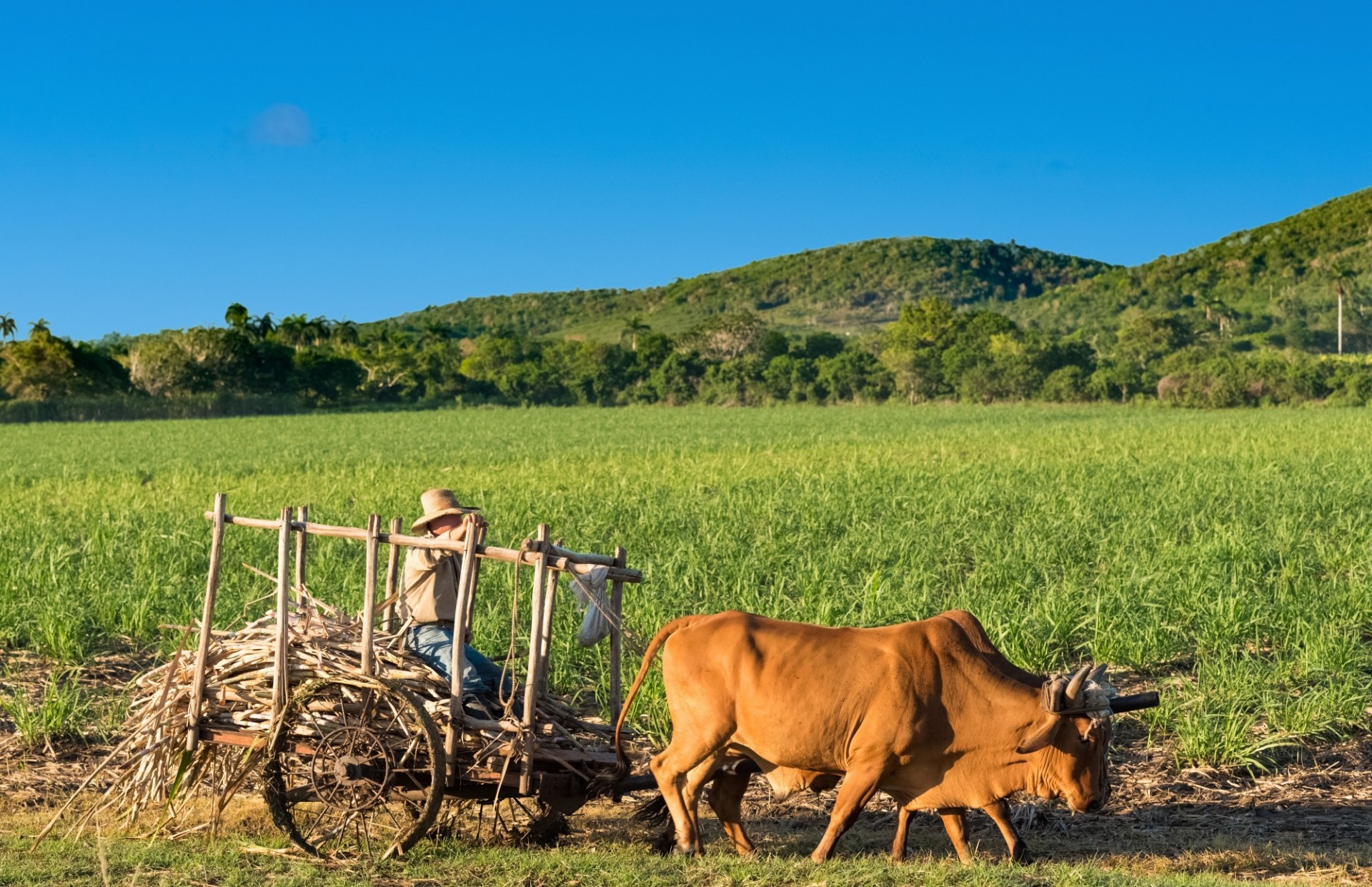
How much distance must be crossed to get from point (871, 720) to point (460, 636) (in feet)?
5.49

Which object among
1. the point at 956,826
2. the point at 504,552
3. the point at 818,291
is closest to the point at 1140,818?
the point at 956,826

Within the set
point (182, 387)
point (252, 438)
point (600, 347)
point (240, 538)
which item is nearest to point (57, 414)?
point (182, 387)

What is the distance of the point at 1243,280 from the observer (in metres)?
145

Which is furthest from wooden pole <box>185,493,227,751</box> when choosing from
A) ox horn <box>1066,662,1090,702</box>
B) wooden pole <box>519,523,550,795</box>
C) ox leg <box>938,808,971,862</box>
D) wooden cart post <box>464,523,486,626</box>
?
ox horn <box>1066,662,1090,702</box>

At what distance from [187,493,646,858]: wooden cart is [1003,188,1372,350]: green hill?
120 meters

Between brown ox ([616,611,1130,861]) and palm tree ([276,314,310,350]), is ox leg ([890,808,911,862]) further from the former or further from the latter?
palm tree ([276,314,310,350])

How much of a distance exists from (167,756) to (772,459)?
20.2 meters

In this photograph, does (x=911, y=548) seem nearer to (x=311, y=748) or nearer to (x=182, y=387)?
(x=311, y=748)

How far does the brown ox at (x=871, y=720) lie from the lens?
474 centimetres

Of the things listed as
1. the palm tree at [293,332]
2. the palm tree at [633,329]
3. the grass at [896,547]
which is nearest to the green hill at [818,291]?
the palm tree at [633,329]

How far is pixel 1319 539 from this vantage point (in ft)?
38.2

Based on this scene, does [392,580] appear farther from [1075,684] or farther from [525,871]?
[1075,684]

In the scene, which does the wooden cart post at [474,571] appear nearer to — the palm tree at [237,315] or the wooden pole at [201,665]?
the wooden pole at [201,665]

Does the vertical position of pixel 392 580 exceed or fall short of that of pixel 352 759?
it exceeds it
